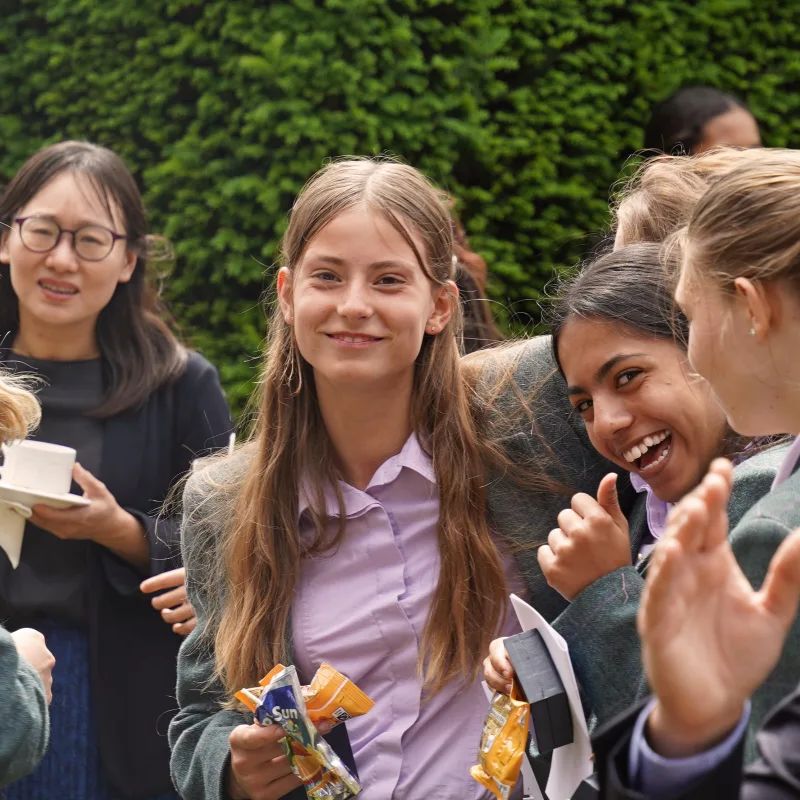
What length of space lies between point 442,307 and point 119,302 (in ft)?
4.78

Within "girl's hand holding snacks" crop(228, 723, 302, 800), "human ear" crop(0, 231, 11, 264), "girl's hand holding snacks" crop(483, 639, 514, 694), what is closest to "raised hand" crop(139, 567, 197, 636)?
"girl's hand holding snacks" crop(228, 723, 302, 800)

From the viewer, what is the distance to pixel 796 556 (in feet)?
4.38

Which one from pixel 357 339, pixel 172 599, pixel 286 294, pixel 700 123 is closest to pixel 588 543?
pixel 357 339

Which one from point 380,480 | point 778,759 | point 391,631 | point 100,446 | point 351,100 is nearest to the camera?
point 778,759

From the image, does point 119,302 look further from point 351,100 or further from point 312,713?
point 312,713

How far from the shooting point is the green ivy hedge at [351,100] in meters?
4.94

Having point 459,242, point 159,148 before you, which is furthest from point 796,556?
point 159,148

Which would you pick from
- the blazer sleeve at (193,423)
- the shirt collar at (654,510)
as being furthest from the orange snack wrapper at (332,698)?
the blazer sleeve at (193,423)

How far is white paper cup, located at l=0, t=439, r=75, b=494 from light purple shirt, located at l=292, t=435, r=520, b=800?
84 centimetres

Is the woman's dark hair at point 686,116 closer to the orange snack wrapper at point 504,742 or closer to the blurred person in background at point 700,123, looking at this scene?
the blurred person in background at point 700,123

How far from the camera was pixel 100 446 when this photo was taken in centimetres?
361

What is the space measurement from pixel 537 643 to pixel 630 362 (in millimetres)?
544

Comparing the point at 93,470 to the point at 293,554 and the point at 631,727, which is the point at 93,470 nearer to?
the point at 293,554

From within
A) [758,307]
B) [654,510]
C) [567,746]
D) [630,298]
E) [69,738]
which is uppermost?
[758,307]
